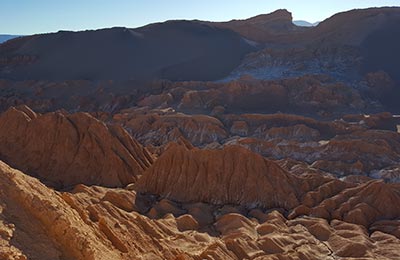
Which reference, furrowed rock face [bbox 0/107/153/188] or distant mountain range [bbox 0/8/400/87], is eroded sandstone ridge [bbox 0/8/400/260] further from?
distant mountain range [bbox 0/8/400/87]

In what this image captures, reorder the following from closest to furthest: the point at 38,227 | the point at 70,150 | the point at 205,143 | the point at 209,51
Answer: the point at 38,227 < the point at 70,150 < the point at 205,143 < the point at 209,51

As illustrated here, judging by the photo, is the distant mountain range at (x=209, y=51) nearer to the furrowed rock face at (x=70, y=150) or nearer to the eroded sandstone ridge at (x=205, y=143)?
the eroded sandstone ridge at (x=205, y=143)

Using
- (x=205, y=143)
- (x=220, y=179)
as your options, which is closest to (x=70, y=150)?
(x=220, y=179)

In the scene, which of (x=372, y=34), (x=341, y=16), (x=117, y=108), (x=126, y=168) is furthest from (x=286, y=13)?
(x=126, y=168)

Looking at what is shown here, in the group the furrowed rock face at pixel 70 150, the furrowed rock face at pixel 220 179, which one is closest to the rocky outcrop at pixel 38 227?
the furrowed rock face at pixel 220 179

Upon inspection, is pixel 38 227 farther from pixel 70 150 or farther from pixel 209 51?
pixel 209 51

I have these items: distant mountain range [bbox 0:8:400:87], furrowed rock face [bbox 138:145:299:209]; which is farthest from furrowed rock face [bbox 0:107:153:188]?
distant mountain range [bbox 0:8:400:87]
